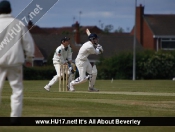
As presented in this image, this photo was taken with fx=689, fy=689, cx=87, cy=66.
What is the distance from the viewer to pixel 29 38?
13.2 m

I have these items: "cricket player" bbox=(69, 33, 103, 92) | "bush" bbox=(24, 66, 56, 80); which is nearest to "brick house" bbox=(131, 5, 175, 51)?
"bush" bbox=(24, 66, 56, 80)

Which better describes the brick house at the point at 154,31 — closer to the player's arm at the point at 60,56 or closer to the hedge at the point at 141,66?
the hedge at the point at 141,66

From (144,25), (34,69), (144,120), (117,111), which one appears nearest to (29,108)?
(117,111)

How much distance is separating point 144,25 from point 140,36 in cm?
167

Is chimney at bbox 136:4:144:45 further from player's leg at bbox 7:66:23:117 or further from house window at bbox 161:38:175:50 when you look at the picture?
player's leg at bbox 7:66:23:117

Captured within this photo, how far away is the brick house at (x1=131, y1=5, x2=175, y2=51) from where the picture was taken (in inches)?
3553

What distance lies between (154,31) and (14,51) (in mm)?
78326

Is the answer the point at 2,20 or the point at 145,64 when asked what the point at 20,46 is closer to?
the point at 2,20

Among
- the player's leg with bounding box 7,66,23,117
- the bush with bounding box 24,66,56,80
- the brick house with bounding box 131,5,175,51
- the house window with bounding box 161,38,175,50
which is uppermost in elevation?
the brick house with bounding box 131,5,175,51

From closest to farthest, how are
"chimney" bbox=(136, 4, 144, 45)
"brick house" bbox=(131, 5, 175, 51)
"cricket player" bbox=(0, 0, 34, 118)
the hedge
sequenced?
"cricket player" bbox=(0, 0, 34, 118) < the hedge < "brick house" bbox=(131, 5, 175, 51) < "chimney" bbox=(136, 4, 144, 45)

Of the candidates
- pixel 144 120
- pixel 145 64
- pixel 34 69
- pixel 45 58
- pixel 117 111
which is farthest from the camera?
pixel 45 58

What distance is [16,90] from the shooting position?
43.5ft

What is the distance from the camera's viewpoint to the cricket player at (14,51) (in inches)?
518

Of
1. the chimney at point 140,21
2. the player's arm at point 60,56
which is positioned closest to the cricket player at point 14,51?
the player's arm at point 60,56
